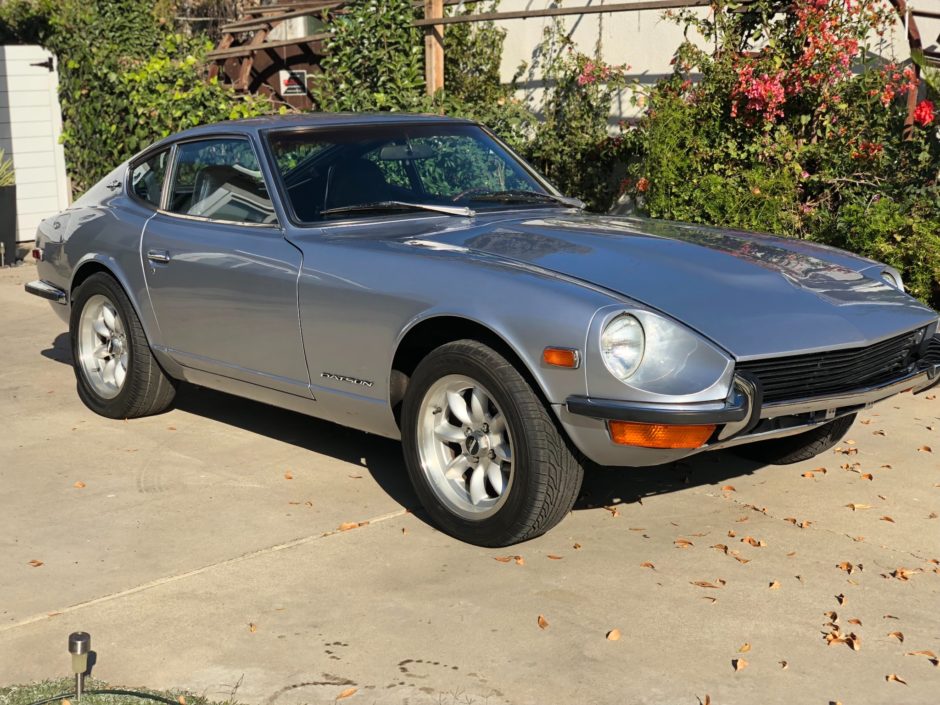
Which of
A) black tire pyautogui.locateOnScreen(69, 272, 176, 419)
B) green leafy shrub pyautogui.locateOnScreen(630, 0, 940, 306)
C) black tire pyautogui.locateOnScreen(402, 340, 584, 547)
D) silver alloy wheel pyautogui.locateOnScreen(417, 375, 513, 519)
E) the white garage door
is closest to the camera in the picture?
black tire pyautogui.locateOnScreen(402, 340, 584, 547)

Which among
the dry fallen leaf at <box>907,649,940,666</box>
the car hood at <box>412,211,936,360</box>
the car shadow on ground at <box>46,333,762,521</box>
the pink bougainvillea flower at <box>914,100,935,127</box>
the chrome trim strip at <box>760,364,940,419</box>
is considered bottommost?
the dry fallen leaf at <box>907,649,940,666</box>

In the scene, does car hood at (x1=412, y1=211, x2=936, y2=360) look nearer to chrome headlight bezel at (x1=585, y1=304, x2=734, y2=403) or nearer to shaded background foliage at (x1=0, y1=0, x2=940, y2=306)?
chrome headlight bezel at (x1=585, y1=304, x2=734, y2=403)

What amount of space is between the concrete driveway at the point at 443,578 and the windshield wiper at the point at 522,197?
51.7 inches

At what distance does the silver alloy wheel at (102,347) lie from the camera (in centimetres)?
648

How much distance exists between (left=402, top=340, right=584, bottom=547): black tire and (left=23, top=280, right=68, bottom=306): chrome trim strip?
2.98 m

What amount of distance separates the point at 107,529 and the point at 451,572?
146 centimetres

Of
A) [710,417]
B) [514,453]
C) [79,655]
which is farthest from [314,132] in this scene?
[79,655]

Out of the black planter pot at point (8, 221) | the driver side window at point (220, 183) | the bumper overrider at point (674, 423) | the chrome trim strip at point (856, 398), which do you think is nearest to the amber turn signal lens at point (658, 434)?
the bumper overrider at point (674, 423)

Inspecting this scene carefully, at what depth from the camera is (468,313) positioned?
176 inches

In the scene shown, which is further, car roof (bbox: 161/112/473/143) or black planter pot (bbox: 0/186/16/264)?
black planter pot (bbox: 0/186/16/264)

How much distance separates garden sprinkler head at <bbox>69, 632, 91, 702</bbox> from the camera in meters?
3.31

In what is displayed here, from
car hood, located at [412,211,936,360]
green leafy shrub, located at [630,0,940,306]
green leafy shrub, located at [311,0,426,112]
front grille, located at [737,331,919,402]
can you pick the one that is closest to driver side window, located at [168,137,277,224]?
car hood, located at [412,211,936,360]

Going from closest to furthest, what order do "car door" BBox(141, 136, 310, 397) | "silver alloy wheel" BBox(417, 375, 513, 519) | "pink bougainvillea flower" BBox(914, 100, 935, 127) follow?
"silver alloy wheel" BBox(417, 375, 513, 519) → "car door" BBox(141, 136, 310, 397) → "pink bougainvillea flower" BBox(914, 100, 935, 127)

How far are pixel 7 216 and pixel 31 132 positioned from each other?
2.12 meters
